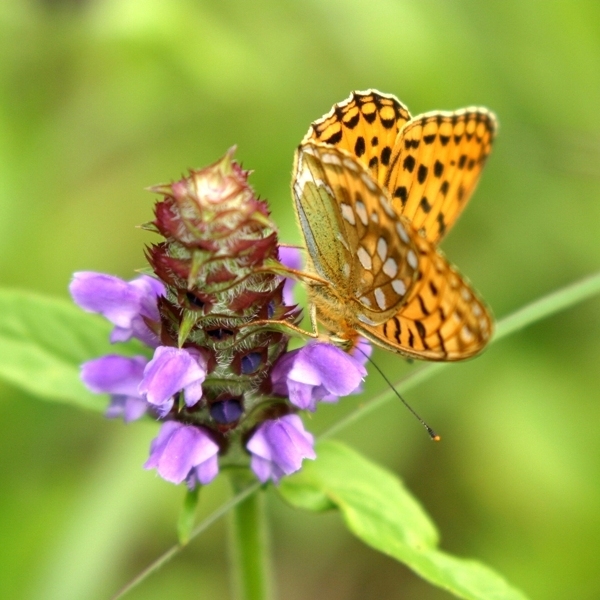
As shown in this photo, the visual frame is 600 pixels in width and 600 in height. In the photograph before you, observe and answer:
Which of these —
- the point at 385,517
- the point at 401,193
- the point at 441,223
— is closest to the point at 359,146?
the point at 401,193

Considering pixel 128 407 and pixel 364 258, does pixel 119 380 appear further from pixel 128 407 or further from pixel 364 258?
pixel 364 258

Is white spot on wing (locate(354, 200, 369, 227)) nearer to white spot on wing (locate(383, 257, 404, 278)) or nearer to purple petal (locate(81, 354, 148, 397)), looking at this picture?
white spot on wing (locate(383, 257, 404, 278))

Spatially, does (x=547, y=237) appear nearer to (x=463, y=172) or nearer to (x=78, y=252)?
(x=463, y=172)

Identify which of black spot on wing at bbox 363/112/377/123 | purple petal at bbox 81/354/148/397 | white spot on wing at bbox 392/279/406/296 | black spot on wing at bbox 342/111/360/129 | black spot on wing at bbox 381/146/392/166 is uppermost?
black spot on wing at bbox 342/111/360/129

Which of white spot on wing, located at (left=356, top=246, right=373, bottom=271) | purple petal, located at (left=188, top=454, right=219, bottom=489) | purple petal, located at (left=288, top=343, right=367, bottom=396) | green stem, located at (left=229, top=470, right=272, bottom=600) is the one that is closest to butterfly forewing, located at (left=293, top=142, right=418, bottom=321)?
white spot on wing, located at (left=356, top=246, right=373, bottom=271)

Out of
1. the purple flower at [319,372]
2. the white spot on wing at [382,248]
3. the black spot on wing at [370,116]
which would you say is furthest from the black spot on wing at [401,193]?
the purple flower at [319,372]

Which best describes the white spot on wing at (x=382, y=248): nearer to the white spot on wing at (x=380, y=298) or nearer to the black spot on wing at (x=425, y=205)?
the white spot on wing at (x=380, y=298)

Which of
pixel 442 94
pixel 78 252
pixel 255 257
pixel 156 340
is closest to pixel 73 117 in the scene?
pixel 78 252
